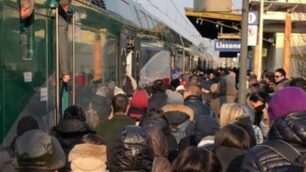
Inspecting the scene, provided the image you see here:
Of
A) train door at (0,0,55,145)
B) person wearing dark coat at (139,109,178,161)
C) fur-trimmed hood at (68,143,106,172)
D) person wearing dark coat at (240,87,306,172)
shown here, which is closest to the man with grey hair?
fur-trimmed hood at (68,143,106,172)

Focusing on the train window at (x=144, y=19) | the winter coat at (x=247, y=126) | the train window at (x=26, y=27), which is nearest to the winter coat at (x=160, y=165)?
the winter coat at (x=247, y=126)

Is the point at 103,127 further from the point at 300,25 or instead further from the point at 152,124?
the point at 300,25

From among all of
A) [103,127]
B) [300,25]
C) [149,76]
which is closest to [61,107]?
[103,127]

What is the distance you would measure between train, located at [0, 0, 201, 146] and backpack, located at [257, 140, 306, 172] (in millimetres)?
2669

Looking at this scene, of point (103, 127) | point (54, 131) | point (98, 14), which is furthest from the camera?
point (98, 14)

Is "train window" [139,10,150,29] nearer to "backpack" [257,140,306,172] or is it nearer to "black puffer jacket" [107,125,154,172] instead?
"black puffer jacket" [107,125,154,172]

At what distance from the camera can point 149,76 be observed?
17.7 meters

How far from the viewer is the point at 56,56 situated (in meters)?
7.49

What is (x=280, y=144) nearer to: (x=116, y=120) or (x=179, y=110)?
(x=116, y=120)

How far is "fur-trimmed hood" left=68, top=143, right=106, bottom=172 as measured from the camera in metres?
4.22

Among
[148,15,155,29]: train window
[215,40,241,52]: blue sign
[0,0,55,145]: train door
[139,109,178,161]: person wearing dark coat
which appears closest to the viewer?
[0,0,55,145]: train door

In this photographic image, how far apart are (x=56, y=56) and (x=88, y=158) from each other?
338 centimetres

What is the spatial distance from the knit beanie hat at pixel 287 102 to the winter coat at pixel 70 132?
151cm

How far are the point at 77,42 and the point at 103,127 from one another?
2.09 metres
